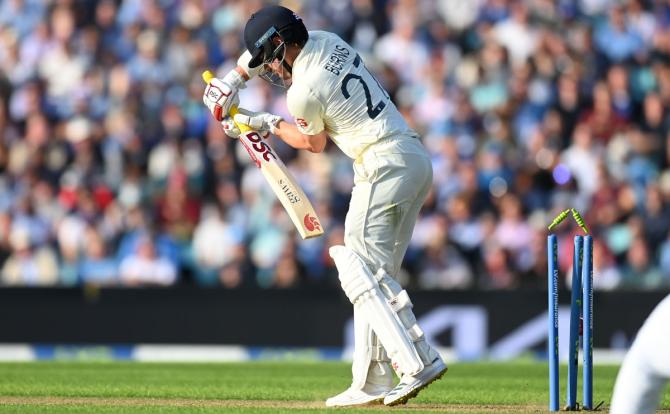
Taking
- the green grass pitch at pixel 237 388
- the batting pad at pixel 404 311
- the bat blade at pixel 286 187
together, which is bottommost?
the green grass pitch at pixel 237 388

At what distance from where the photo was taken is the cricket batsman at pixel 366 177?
6.84m

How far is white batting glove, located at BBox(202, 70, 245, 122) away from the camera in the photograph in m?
7.26

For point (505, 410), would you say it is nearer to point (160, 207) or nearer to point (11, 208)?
point (160, 207)

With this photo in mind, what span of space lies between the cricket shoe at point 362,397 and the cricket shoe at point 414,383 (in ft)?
0.42

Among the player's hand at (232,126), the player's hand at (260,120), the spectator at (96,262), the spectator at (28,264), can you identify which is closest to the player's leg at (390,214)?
the player's hand at (260,120)

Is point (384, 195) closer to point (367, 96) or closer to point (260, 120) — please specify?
point (367, 96)

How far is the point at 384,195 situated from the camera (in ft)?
22.7

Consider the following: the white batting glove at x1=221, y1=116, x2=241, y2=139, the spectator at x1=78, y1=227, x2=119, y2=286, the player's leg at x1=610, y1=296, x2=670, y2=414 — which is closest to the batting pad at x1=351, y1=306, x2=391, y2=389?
the white batting glove at x1=221, y1=116, x2=241, y2=139

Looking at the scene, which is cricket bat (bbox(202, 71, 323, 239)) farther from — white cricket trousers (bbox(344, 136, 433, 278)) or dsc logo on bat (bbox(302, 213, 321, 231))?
white cricket trousers (bbox(344, 136, 433, 278))

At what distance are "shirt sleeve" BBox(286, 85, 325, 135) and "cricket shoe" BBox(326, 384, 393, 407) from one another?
1372 millimetres

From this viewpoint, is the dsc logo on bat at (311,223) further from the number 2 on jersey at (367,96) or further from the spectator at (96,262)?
the spectator at (96,262)

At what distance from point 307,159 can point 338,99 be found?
278 inches

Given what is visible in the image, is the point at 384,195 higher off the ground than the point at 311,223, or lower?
higher

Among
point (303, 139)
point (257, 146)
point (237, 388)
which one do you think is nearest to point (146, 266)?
point (237, 388)
